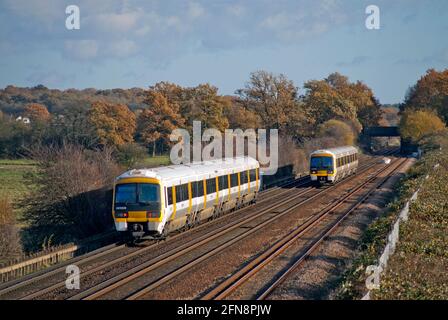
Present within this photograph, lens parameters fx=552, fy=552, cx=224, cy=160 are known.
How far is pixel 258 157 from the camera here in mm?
45562

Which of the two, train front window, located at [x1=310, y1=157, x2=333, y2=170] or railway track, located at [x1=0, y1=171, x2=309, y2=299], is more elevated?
train front window, located at [x1=310, y1=157, x2=333, y2=170]

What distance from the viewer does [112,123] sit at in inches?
2179

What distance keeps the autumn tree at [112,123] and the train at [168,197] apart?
2860 cm

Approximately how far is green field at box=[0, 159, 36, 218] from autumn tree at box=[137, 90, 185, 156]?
41.5 ft

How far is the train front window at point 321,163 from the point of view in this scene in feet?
123

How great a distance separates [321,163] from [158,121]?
81.2 feet

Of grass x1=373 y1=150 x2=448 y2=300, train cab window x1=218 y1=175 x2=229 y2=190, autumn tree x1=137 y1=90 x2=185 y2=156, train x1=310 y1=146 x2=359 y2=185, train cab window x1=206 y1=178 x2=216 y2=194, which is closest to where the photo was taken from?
grass x1=373 y1=150 x2=448 y2=300

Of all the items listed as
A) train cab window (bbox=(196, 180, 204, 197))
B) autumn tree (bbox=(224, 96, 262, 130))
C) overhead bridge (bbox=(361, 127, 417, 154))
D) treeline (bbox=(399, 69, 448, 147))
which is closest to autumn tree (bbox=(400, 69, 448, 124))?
treeline (bbox=(399, 69, 448, 147))

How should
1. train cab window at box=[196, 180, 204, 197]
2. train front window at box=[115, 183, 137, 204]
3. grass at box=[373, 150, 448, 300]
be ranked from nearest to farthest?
1. grass at box=[373, 150, 448, 300]
2. train front window at box=[115, 183, 137, 204]
3. train cab window at box=[196, 180, 204, 197]

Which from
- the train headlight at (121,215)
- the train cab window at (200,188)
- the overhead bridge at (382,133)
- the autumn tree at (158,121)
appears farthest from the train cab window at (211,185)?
the overhead bridge at (382,133)

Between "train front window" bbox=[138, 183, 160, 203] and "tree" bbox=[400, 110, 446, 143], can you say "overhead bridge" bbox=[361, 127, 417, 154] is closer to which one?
"tree" bbox=[400, 110, 446, 143]

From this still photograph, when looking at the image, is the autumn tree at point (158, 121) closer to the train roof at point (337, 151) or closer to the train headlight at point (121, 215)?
the train roof at point (337, 151)

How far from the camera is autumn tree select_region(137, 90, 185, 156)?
57.5 m

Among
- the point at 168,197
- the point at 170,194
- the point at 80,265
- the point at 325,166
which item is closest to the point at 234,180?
the point at 170,194
